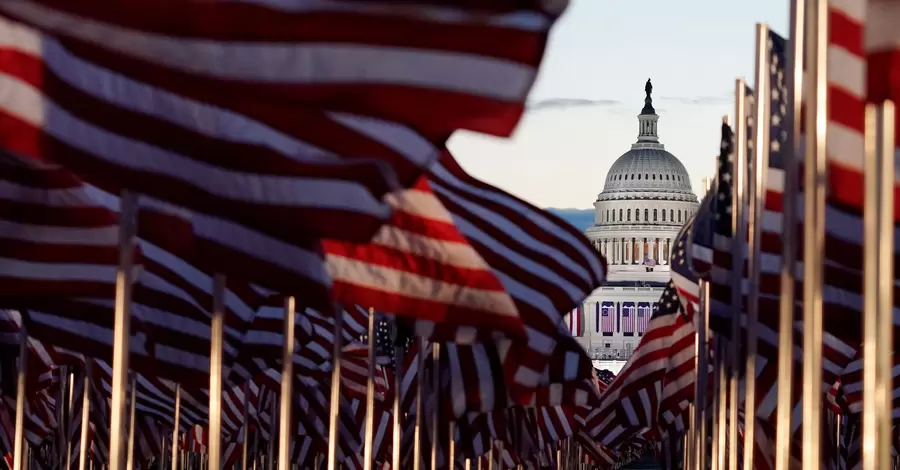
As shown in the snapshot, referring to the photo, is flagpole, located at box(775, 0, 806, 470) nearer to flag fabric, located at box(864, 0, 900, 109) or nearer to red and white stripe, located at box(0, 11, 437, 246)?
red and white stripe, located at box(0, 11, 437, 246)

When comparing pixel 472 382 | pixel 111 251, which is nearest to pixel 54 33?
pixel 111 251

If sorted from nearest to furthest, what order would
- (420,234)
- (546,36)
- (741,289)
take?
(546,36)
(420,234)
(741,289)

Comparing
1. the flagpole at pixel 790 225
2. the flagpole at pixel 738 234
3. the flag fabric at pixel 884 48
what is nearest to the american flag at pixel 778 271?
the flagpole at pixel 790 225

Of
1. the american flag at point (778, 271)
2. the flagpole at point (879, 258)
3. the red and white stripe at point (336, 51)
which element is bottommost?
the flagpole at point (879, 258)

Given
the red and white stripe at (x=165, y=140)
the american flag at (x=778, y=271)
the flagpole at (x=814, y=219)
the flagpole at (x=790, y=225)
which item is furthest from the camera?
the american flag at (x=778, y=271)

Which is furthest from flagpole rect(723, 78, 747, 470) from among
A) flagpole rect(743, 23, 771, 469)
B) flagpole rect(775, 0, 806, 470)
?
flagpole rect(775, 0, 806, 470)

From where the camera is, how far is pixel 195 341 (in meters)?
17.8

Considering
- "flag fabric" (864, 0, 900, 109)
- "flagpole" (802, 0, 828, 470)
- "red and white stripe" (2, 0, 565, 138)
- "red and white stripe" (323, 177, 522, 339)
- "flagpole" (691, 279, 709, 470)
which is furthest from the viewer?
"flagpole" (691, 279, 709, 470)

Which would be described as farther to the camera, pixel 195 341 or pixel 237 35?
pixel 195 341

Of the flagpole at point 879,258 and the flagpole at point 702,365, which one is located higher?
the flagpole at point 702,365

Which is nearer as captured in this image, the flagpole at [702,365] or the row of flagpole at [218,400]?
the row of flagpole at [218,400]

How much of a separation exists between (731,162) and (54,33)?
1655 cm

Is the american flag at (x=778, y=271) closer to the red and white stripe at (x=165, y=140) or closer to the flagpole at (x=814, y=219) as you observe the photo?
the flagpole at (x=814, y=219)

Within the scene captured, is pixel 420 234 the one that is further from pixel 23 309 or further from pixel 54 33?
pixel 54 33
